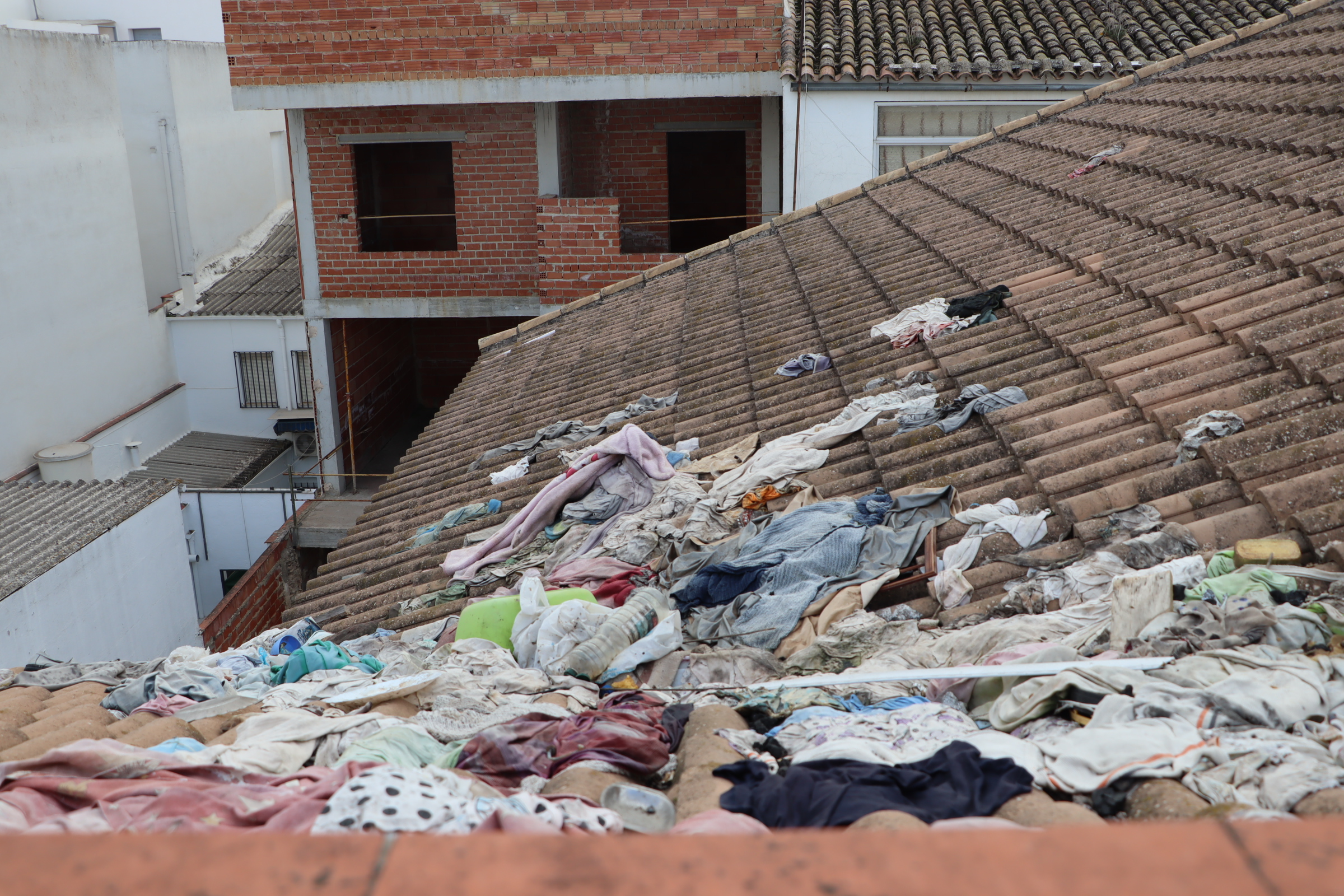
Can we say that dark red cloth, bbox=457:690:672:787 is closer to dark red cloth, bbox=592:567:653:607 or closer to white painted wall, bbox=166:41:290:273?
dark red cloth, bbox=592:567:653:607

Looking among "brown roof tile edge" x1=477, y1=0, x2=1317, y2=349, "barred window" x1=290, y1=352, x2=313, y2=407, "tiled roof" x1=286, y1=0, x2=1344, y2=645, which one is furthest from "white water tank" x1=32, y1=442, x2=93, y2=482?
"tiled roof" x1=286, y1=0, x2=1344, y2=645

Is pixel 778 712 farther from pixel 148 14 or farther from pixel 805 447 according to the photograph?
pixel 148 14

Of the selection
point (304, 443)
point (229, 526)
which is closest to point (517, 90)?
point (229, 526)

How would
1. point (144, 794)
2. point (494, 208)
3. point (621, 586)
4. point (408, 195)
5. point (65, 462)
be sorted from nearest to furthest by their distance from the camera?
point (144, 794) → point (621, 586) → point (494, 208) → point (65, 462) → point (408, 195)

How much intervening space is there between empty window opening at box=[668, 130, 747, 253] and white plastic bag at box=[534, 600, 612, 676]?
15.0 meters

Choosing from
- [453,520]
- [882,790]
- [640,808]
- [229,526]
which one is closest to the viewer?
[882,790]

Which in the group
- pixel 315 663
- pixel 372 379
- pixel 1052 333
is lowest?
pixel 372 379

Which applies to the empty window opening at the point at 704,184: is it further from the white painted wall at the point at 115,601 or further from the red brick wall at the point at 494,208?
the white painted wall at the point at 115,601

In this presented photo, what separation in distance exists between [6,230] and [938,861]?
20.5 meters

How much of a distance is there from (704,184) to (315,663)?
1611 centimetres

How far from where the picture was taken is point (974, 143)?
11812 mm

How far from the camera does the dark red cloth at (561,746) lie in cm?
334

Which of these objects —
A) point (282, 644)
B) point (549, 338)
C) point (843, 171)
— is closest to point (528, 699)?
Answer: point (282, 644)

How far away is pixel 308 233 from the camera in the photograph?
672 inches
